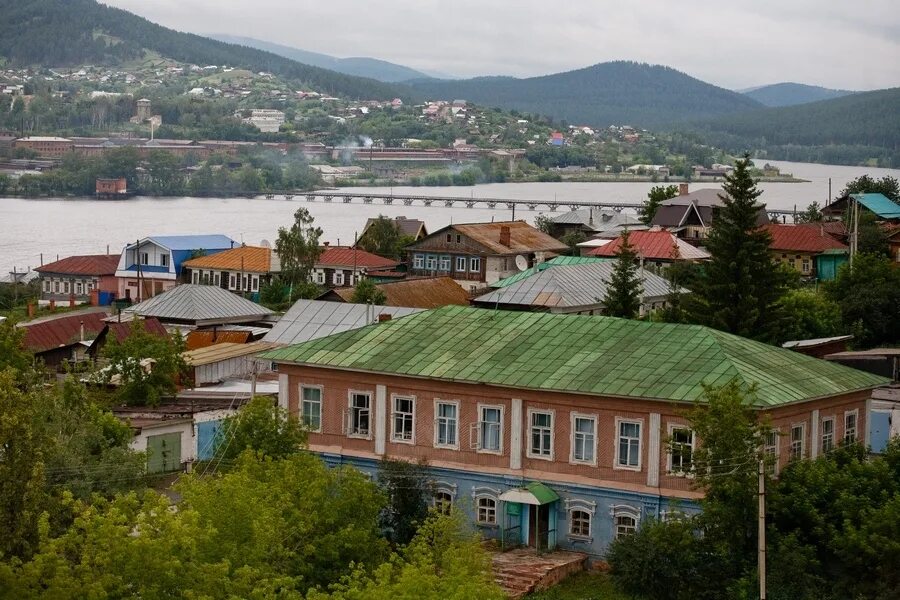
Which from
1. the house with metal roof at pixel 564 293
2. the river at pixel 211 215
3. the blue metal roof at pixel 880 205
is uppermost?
the blue metal roof at pixel 880 205

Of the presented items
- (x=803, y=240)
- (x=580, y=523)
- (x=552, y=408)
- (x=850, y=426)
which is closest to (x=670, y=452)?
(x=580, y=523)

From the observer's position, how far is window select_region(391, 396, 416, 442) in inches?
612

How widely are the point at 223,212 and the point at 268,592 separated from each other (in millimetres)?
84836

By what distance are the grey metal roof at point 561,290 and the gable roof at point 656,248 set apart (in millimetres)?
6886

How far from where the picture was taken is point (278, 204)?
10612 centimetres

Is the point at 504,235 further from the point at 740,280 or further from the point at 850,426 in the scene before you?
the point at 850,426

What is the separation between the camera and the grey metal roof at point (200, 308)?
1180 inches

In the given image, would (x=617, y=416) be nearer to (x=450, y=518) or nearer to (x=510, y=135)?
(x=450, y=518)

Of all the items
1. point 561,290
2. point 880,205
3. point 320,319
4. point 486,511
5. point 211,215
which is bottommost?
point 211,215

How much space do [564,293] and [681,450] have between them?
53.6 ft

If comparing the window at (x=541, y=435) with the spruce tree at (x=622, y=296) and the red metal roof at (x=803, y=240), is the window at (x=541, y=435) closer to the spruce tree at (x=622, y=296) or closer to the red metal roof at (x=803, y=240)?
the spruce tree at (x=622, y=296)

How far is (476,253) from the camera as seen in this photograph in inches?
1625

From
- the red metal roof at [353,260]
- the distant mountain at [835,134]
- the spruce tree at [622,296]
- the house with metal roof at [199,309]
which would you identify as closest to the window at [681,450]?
the spruce tree at [622,296]

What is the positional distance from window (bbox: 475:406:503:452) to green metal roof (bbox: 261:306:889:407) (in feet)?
1.05
